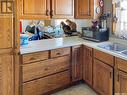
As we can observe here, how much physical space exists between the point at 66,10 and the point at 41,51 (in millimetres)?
986

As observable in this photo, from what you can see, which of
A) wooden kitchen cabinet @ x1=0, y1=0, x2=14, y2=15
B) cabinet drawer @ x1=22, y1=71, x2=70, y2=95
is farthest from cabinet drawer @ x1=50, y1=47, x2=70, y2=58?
wooden kitchen cabinet @ x1=0, y1=0, x2=14, y2=15

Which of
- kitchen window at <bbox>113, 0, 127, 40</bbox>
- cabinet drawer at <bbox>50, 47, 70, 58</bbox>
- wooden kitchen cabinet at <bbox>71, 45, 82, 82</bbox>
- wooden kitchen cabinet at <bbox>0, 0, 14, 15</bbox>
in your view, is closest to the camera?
wooden kitchen cabinet at <bbox>0, 0, 14, 15</bbox>

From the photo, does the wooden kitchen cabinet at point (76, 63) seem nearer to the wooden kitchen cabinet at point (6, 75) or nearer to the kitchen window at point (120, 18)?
the kitchen window at point (120, 18)

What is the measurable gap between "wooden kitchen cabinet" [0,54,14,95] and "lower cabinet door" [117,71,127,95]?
1.44 meters

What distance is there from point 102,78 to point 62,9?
1.37 m

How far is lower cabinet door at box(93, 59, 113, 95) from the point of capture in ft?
8.92

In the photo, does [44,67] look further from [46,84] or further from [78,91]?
[78,91]

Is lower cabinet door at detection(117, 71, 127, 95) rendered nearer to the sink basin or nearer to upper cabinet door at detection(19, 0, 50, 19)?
the sink basin

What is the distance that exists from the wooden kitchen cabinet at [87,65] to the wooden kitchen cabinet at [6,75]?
132 cm

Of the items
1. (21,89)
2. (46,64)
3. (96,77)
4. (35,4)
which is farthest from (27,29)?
(96,77)

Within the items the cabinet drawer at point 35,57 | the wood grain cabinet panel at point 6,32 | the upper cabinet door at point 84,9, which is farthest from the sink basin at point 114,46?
the wood grain cabinet panel at point 6,32

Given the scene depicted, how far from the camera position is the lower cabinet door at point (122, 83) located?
243cm

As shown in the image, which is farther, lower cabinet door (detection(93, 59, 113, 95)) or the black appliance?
the black appliance

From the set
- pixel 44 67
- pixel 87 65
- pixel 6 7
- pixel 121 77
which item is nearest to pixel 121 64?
pixel 121 77
